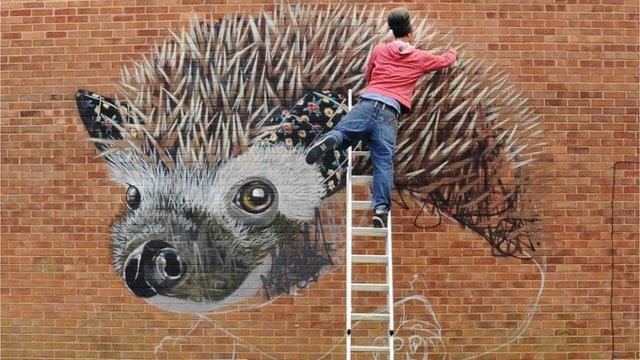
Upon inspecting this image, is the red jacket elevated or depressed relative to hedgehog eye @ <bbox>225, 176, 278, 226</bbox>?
elevated

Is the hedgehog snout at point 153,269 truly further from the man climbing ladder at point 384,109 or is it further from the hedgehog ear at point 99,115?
the man climbing ladder at point 384,109

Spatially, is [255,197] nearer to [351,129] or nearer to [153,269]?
[153,269]

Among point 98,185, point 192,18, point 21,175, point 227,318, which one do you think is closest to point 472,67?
point 192,18

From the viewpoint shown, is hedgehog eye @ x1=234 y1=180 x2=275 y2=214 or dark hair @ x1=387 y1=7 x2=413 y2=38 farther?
hedgehog eye @ x1=234 y1=180 x2=275 y2=214

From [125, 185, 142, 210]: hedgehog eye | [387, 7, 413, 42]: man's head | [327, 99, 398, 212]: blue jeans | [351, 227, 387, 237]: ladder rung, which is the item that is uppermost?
[387, 7, 413, 42]: man's head

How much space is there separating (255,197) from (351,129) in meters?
1.65

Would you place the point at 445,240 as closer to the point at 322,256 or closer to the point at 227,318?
the point at 322,256

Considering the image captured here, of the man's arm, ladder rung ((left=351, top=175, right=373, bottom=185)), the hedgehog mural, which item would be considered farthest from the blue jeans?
the hedgehog mural

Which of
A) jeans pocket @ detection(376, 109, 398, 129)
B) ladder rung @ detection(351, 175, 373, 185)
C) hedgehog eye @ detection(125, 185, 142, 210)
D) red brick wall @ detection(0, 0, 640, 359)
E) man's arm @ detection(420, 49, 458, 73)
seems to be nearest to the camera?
jeans pocket @ detection(376, 109, 398, 129)

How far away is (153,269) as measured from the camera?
635 centimetres

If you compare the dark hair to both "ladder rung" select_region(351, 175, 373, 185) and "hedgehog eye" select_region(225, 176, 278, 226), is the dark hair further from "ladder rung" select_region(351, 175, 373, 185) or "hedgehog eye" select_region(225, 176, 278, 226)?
"hedgehog eye" select_region(225, 176, 278, 226)

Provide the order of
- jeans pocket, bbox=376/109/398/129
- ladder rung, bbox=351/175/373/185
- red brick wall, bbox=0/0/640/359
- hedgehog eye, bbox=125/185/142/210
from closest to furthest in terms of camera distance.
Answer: jeans pocket, bbox=376/109/398/129
ladder rung, bbox=351/175/373/185
red brick wall, bbox=0/0/640/359
hedgehog eye, bbox=125/185/142/210

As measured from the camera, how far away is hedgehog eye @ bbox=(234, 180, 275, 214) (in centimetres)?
633

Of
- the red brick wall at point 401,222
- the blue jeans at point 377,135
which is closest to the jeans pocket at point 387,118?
the blue jeans at point 377,135
